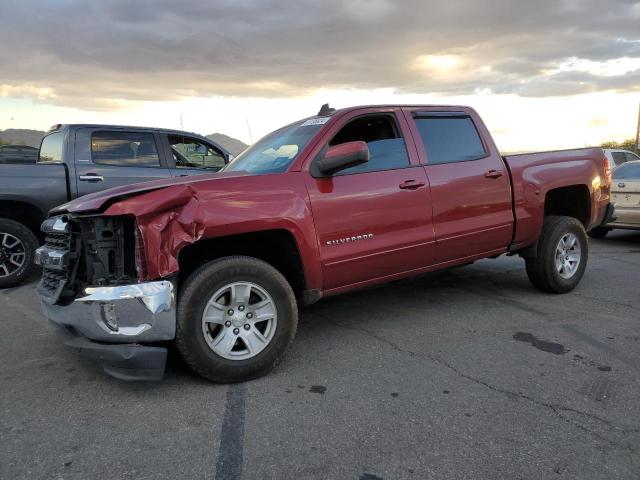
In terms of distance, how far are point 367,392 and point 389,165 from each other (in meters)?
1.94

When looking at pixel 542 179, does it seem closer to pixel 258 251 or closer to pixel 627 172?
pixel 258 251

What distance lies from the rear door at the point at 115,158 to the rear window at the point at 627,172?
25.0ft

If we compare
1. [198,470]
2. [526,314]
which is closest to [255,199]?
[198,470]

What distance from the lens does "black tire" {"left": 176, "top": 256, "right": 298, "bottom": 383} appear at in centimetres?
336

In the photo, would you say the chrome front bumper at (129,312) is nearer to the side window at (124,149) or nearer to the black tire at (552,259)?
the black tire at (552,259)

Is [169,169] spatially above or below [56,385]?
above

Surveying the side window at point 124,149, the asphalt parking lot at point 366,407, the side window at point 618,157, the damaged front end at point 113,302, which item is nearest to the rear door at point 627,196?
the asphalt parking lot at point 366,407

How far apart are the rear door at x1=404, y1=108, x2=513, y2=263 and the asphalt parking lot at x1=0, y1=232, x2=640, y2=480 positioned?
2.50 feet

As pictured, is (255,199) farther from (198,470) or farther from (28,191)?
(28,191)

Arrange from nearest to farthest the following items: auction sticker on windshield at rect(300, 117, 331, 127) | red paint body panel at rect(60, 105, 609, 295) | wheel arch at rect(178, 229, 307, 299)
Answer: red paint body panel at rect(60, 105, 609, 295) → wheel arch at rect(178, 229, 307, 299) → auction sticker on windshield at rect(300, 117, 331, 127)

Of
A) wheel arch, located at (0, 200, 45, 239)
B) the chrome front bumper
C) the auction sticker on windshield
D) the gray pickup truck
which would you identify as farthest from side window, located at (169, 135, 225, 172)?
the chrome front bumper

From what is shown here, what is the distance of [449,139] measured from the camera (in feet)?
16.4

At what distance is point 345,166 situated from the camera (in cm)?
393

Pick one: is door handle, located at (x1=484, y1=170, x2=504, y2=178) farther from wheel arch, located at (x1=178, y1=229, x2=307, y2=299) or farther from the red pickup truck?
wheel arch, located at (x1=178, y1=229, x2=307, y2=299)
